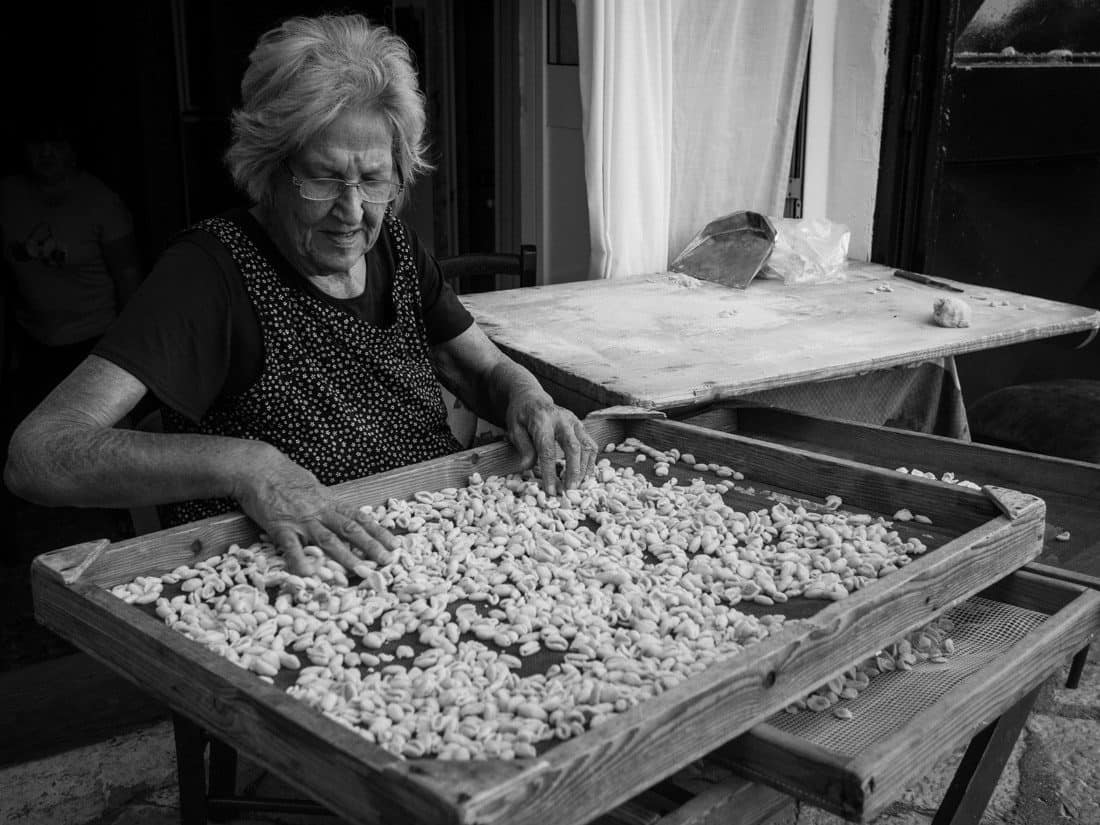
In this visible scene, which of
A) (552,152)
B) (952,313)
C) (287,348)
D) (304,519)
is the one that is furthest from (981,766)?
(552,152)

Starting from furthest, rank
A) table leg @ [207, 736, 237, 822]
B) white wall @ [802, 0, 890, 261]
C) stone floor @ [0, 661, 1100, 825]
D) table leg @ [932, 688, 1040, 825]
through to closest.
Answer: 1. white wall @ [802, 0, 890, 261]
2. stone floor @ [0, 661, 1100, 825]
3. table leg @ [207, 736, 237, 822]
4. table leg @ [932, 688, 1040, 825]

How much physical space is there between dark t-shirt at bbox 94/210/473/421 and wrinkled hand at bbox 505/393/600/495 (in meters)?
0.42

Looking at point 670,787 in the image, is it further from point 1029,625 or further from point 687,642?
point 1029,625

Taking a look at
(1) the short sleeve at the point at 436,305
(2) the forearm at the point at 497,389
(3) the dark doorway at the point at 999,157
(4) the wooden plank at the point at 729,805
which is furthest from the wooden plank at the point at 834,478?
(3) the dark doorway at the point at 999,157

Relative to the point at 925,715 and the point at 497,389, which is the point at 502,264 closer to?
the point at 497,389

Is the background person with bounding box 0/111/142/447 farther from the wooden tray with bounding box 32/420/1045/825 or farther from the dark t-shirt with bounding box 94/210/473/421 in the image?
the wooden tray with bounding box 32/420/1045/825

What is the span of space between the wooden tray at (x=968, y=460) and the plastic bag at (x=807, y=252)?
3.87ft

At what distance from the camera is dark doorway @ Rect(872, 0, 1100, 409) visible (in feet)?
13.8

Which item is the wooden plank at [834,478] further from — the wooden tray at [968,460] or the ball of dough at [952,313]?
the ball of dough at [952,313]

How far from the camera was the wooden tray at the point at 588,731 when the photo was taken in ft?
3.35

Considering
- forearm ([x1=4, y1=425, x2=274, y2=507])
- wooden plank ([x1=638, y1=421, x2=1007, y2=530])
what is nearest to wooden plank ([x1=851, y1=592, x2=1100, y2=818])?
wooden plank ([x1=638, y1=421, x2=1007, y2=530])

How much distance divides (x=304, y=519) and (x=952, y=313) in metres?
2.11

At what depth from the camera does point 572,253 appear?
14.7 ft

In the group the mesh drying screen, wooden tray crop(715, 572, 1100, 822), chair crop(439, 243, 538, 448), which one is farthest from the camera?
chair crop(439, 243, 538, 448)
